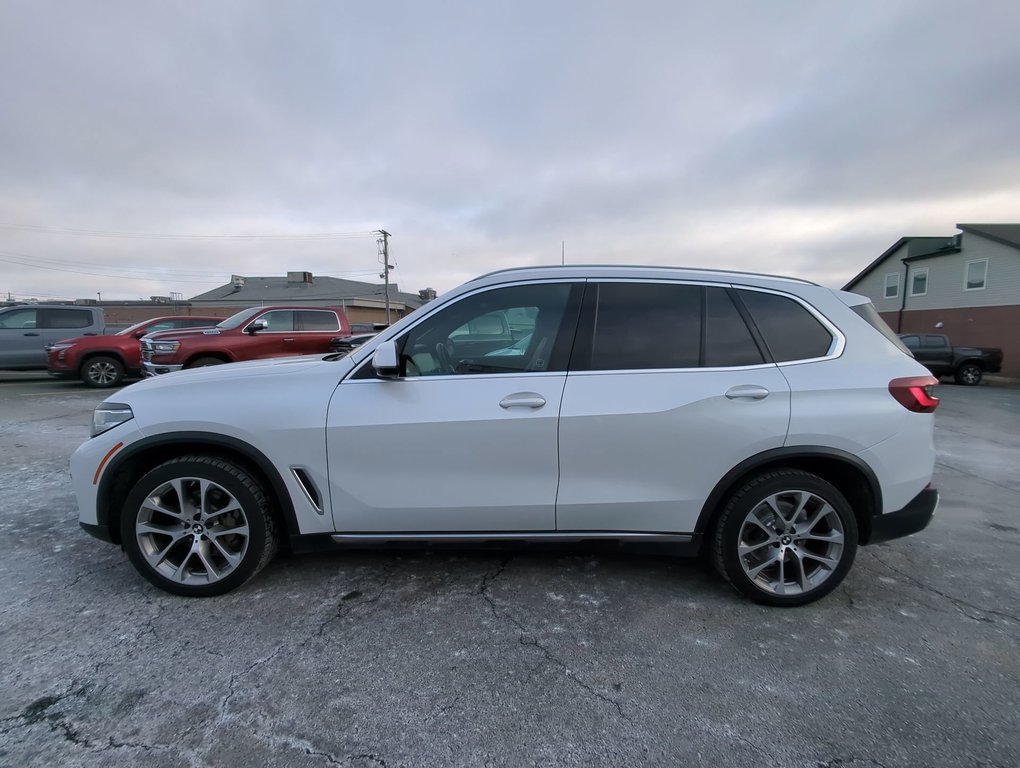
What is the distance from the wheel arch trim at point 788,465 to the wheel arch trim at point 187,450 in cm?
223

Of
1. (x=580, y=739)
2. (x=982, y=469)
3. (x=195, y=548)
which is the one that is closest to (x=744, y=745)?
(x=580, y=739)

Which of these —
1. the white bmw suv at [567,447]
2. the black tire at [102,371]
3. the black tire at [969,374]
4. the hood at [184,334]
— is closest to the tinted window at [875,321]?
the white bmw suv at [567,447]

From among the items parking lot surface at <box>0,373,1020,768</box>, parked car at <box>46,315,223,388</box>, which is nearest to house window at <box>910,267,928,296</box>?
parking lot surface at <box>0,373,1020,768</box>

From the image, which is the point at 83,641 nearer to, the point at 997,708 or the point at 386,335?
the point at 386,335

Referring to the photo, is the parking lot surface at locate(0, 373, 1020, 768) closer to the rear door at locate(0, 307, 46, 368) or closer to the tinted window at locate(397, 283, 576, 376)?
the tinted window at locate(397, 283, 576, 376)

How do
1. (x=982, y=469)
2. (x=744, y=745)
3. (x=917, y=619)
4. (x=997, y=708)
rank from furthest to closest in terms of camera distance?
(x=982, y=469), (x=917, y=619), (x=997, y=708), (x=744, y=745)

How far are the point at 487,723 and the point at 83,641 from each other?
2.02 metres

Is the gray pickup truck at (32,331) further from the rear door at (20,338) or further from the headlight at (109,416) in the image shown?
the headlight at (109,416)

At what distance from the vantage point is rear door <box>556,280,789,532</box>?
2.63 m

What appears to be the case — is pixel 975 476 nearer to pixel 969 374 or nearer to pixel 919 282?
pixel 969 374

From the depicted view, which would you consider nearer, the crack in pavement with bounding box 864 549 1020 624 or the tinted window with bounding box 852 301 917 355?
the crack in pavement with bounding box 864 549 1020 624

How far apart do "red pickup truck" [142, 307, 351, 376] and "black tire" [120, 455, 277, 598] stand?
20.6 feet

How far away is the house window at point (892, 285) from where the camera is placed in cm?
2641

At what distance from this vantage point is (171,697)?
2.09 m
